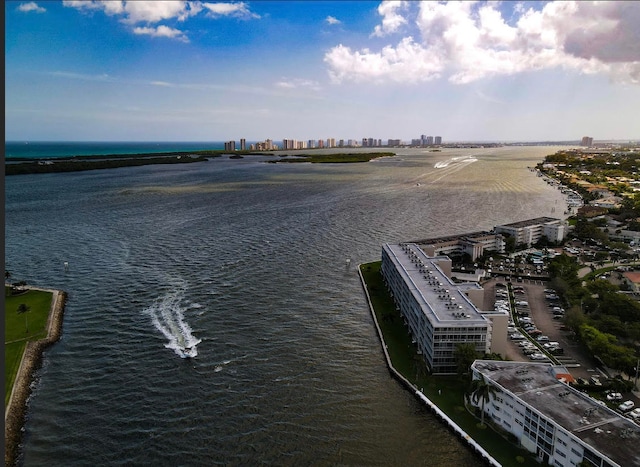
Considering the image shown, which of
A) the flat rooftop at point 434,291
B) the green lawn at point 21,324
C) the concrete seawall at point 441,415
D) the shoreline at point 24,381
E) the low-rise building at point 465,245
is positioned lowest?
the concrete seawall at point 441,415

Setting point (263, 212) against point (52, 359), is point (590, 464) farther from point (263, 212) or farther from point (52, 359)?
point (263, 212)

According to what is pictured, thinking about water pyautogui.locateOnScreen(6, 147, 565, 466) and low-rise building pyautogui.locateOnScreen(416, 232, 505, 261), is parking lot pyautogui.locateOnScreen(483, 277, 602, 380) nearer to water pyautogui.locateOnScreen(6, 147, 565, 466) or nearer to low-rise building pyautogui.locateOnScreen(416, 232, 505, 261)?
low-rise building pyautogui.locateOnScreen(416, 232, 505, 261)

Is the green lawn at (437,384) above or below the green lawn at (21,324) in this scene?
below

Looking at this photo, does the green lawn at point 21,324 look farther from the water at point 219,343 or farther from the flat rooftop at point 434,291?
the flat rooftop at point 434,291

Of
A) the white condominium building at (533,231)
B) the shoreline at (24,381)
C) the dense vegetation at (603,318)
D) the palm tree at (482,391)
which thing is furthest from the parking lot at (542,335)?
the shoreline at (24,381)

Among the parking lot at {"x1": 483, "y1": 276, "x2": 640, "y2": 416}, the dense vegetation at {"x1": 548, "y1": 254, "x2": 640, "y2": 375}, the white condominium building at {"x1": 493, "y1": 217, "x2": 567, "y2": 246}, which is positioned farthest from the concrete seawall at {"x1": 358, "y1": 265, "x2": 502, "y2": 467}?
the white condominium building at {"x1": 493, "y1": 217, "x2": 567, "y2": 246}

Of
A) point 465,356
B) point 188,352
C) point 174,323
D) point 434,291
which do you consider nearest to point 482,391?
point 465,356
